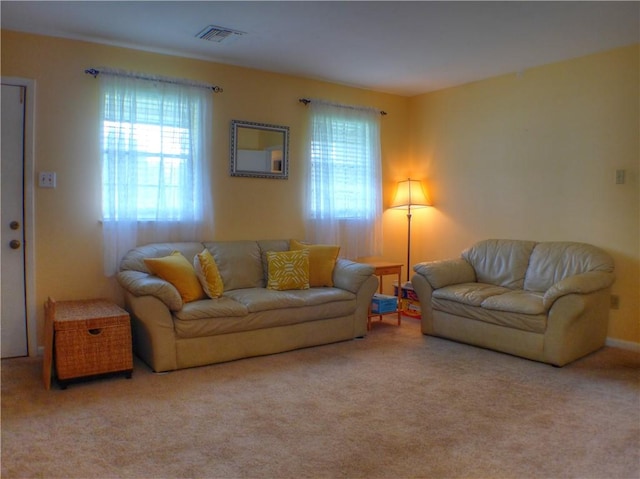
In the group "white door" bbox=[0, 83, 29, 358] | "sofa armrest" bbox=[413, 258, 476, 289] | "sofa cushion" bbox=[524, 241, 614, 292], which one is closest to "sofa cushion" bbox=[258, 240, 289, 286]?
"sofa armrest" bbox=[413, 258, 476, 289]

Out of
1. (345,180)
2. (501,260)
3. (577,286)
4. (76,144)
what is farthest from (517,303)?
(76,144)

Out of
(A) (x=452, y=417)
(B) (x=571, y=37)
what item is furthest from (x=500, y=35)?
(A) (x=452, y=417)

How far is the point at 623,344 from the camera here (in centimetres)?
406

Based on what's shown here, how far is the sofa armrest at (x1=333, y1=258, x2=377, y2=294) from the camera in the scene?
13.9 ft

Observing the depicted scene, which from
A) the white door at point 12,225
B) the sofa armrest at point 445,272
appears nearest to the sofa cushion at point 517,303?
the sofa armrest at point 445,272

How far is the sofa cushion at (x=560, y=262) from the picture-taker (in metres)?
A: 3.98

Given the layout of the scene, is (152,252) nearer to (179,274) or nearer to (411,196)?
(179,274)

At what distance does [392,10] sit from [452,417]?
250cm

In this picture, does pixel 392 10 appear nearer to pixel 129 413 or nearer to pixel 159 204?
pixel 159 204

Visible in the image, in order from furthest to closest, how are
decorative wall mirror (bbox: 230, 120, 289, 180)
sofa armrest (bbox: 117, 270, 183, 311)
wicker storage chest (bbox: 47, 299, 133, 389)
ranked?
decorative wall mirror (bbox: 230, 120, 289, 180)
sofa armrest (bbox: 117, 270, 183, 311)
wicker storage chest (bbox: 47, 299, 133, 389)

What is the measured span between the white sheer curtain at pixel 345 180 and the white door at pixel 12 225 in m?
2.43

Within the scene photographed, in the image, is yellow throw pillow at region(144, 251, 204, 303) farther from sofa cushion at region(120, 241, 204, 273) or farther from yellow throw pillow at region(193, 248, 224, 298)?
sofa cushion at region(120, 241, 204, 273)

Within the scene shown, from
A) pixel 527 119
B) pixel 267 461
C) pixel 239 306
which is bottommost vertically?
pixel 267 461

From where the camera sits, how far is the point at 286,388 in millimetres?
3131
